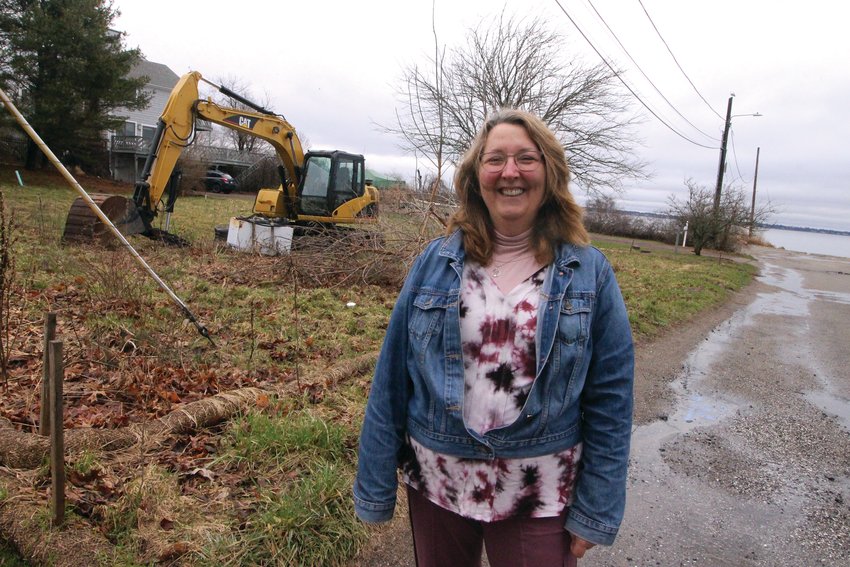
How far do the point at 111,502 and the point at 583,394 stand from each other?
2.57m

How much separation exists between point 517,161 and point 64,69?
103ft

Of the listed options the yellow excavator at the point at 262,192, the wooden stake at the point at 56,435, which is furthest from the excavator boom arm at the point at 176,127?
the wooden stake at the point at 56,435

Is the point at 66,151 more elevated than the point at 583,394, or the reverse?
the point at 66,151

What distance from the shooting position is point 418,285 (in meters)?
1.85

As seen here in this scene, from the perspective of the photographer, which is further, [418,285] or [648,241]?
[648,241]

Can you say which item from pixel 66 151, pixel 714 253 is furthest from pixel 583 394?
pixel 66 151

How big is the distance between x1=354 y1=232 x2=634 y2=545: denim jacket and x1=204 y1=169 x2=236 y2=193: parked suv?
37.7m

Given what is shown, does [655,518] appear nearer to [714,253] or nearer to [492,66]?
[492,66]

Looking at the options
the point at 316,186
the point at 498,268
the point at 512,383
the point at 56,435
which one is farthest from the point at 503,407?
the point at 316,186

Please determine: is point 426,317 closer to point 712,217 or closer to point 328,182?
point 328,182

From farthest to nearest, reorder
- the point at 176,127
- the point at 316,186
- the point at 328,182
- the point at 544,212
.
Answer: the point at 316,186, the point at 328,182, the point at 176,127, the point at 544,212

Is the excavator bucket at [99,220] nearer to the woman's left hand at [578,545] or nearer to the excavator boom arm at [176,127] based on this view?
the excavator boom arm at [176,127]

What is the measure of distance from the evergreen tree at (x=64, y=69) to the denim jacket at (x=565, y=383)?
96.0 ft

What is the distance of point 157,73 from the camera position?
45781mm
